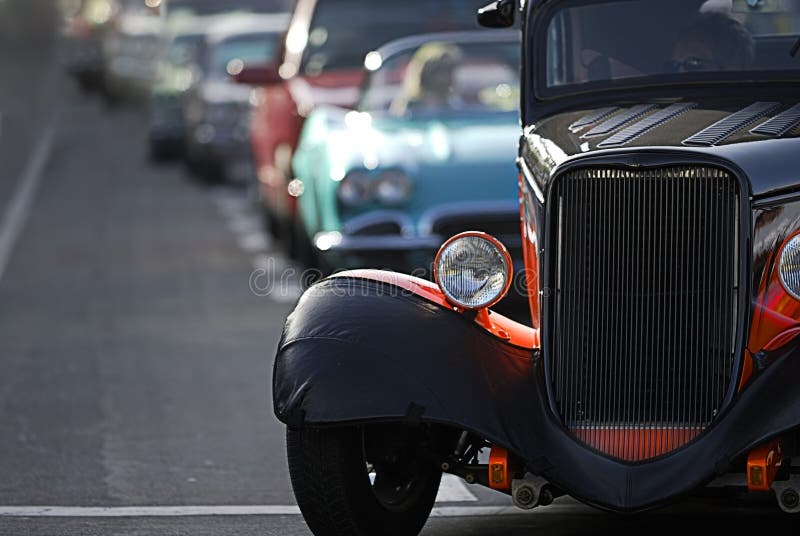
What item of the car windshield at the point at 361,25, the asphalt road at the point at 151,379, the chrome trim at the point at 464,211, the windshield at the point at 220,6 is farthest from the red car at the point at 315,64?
the windshield at the point at 220,6

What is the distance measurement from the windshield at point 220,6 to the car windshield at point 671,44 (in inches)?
827

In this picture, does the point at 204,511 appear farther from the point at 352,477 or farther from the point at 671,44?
the point at 671,44

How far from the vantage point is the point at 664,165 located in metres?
6.50

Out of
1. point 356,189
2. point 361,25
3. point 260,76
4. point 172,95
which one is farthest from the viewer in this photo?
point 172,95

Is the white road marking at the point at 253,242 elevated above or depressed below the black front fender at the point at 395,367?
below

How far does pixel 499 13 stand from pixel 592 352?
2777 millimetres

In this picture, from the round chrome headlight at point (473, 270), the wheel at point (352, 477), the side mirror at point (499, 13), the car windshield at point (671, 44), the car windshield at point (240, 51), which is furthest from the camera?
the car windshield at point (240, 51)

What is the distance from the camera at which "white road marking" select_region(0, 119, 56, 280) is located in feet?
63.2

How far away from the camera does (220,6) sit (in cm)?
3011

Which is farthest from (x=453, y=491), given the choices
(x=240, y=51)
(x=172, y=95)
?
(x=172, y=95)

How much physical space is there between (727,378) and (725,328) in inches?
6.2

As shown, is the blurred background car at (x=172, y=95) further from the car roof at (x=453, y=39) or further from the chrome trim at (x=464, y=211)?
the chrome trim at (x=464, y=211)

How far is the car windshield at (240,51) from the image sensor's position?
2380cm

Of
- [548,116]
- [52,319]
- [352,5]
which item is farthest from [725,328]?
[352,5]
